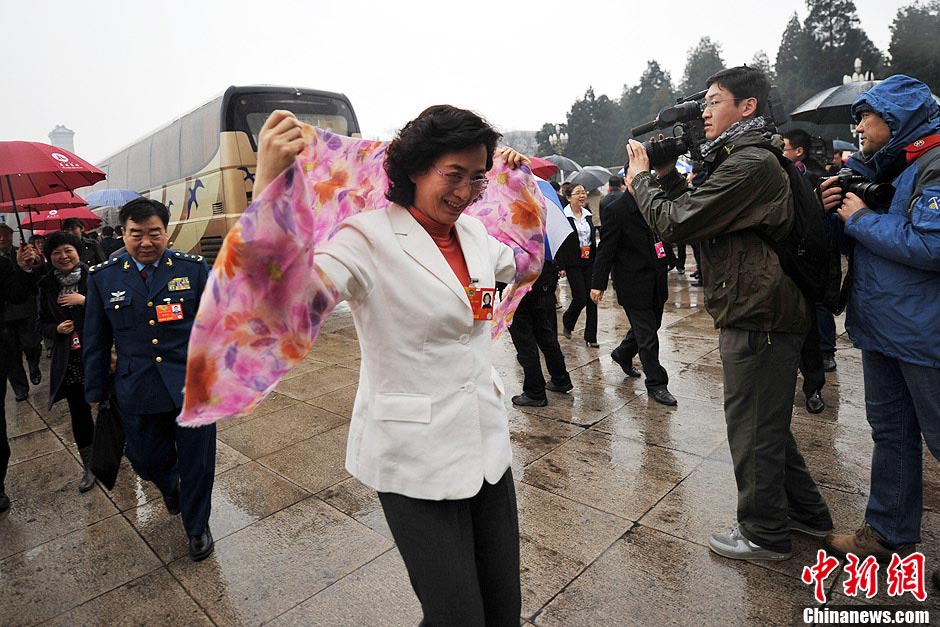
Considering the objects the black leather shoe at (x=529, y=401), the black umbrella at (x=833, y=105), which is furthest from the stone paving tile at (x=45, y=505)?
the black umbrella at (x=833, y=105)

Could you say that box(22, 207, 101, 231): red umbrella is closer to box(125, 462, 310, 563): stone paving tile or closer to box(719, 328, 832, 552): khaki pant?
box(125, 462, 310, 563): stone paving tile

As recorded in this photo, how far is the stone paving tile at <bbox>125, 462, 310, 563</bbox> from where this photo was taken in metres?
3.28

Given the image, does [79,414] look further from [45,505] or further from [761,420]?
[761,420]

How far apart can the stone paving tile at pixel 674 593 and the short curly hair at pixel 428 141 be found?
187 centimetres

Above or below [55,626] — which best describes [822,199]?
above

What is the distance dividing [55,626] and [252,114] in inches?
363

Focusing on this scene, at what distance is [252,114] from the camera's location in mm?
10211

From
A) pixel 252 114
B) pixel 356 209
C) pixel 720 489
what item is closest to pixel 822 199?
pixel 720 489

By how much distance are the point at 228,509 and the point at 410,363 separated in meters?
2.69

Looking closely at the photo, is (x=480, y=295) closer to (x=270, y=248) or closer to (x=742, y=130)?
(x=270, y=248)

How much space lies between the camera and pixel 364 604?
8.50 ft

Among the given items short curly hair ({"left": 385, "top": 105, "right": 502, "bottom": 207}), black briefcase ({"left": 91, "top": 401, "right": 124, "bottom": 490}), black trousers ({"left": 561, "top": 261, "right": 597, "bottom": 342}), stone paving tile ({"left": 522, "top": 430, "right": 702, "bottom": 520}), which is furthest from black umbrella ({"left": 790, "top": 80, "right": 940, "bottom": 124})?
black briefcase ({"left": 91, "top": 401, "right": 124, "bottom": 490})

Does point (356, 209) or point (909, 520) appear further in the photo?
point (909, 520)

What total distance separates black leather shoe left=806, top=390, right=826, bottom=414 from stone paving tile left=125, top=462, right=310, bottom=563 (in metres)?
3.76
